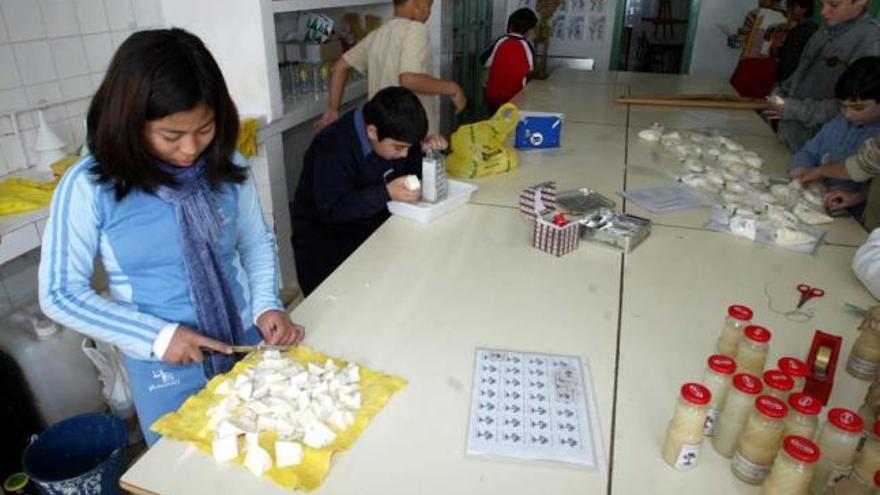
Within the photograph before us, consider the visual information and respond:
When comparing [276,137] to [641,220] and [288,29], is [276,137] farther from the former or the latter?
[641,220]

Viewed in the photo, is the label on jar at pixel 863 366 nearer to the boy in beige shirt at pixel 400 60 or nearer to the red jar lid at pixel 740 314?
the red jar lid at pixel 740 314

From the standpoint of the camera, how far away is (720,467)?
36.9 inches

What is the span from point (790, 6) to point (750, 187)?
10.5 feet

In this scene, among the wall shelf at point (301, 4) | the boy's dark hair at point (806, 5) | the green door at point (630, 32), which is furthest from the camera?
the green door at point (630, 32)

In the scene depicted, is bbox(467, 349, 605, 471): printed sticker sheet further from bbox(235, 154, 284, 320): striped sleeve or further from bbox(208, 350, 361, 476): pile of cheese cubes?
bbox(235, 154, 284, 320): striped sleeve

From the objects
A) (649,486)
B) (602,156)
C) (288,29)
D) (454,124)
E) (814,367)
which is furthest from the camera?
(454,124)

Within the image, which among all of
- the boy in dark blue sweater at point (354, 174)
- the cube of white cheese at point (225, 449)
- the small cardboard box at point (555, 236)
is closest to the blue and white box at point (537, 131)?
the boy in dark blue sweater at point (354, 174)

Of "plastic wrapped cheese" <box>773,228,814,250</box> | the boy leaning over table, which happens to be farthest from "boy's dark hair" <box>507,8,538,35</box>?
"plastic wrapped cheese" <box>773,228,814,250</box>

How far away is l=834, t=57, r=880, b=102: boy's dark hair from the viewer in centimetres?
202

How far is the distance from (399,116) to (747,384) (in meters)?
1.17

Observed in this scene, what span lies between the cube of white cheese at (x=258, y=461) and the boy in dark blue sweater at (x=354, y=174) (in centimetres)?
104

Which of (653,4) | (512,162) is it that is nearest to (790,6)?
(653,4)

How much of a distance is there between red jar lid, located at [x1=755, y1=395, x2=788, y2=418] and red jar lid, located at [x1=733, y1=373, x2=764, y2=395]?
0.09 ft

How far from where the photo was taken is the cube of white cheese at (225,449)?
91 cm
